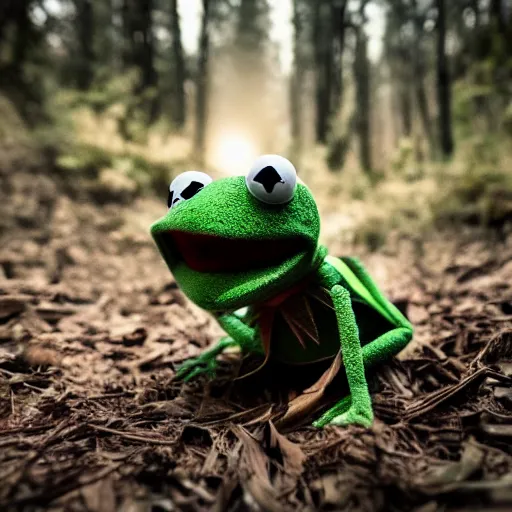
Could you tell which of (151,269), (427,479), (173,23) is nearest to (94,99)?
(173,23)

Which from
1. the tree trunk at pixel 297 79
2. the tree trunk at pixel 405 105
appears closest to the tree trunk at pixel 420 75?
the tree trunk at pixel 405 105

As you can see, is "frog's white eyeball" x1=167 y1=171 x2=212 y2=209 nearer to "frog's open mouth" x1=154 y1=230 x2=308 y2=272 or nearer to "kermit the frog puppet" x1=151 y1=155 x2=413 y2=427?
"kermit the frog puppet" x1=151 y1=155 x2=413 y2=427

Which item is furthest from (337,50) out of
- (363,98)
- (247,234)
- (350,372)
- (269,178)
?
(350,372)

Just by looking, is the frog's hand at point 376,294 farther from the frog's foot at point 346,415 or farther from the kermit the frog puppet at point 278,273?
the frog's foot at point 346,415

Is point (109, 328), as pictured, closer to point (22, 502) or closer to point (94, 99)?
point (22, 502)

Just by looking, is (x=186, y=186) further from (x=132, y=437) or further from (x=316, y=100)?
(x=316, y=100)

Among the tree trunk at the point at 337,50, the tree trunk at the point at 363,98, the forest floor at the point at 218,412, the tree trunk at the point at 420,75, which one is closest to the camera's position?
the forest floor at the point at 218,412

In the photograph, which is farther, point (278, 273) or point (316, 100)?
point (316, 100)

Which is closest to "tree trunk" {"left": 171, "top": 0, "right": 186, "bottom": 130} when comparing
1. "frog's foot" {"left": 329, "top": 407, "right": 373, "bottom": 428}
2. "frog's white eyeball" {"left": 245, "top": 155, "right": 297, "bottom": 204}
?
"frog's white eyeball" {"left": 245, "top": 155, "right": 297, "bottom": 204}
